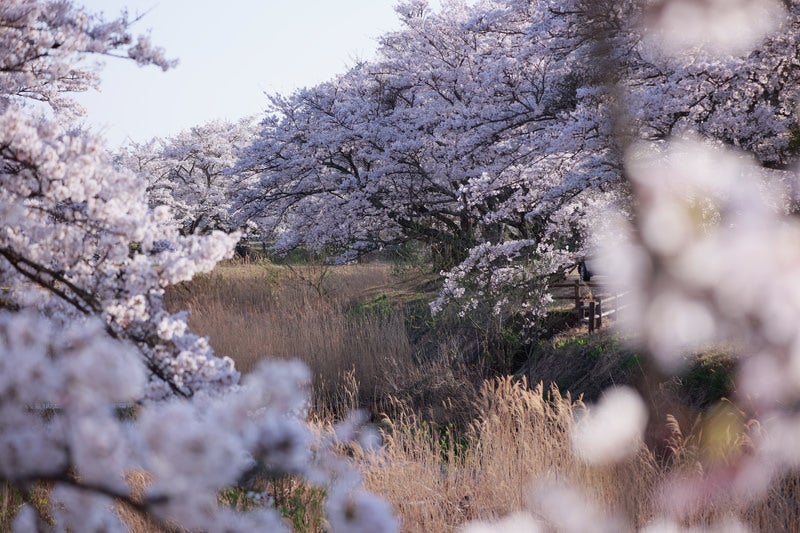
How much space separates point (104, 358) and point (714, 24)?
7023mm

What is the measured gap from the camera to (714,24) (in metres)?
6.81

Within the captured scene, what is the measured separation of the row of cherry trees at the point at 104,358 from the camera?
3.63 feet

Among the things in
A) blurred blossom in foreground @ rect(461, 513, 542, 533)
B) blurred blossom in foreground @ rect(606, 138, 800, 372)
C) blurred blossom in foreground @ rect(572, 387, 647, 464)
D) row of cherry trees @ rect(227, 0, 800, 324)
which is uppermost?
row of cherry trees @ rect(227, 0, 800, 324)

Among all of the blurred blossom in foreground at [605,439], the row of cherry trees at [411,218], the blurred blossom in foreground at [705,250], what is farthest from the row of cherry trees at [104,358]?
the blurred blossom in foreground at [705,250]

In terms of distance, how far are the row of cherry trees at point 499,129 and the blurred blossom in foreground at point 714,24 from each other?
3.0 inches

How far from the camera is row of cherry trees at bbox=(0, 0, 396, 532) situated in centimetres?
111

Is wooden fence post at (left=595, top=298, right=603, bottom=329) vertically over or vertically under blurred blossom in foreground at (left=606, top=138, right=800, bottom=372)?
under

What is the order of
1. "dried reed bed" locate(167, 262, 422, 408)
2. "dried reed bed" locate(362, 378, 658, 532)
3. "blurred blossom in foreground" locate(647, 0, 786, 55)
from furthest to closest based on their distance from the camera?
"dried reed bed" locate(167, 262, 422, 408) < "blurred blossom in foreground" locate(647, 0, 786, 55) < "dried reed bed" locate(362, 378, 658, 532)

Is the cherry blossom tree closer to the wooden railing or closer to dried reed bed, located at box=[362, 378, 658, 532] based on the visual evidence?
the wooden railing

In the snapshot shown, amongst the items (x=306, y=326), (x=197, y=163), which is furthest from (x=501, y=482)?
(x=197, y=163)

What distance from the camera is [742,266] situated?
21.0 ft

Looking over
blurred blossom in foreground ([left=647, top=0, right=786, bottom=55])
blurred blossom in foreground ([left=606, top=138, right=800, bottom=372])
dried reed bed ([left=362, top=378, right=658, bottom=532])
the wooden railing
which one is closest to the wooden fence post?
the wooden railing

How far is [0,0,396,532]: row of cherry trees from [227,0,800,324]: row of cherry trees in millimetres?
5464

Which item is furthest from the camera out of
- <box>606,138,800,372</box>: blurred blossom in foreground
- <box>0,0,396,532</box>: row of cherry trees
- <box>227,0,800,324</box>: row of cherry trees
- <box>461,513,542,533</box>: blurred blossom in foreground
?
<box>227,0,800,324</box>: row of cherry trees
